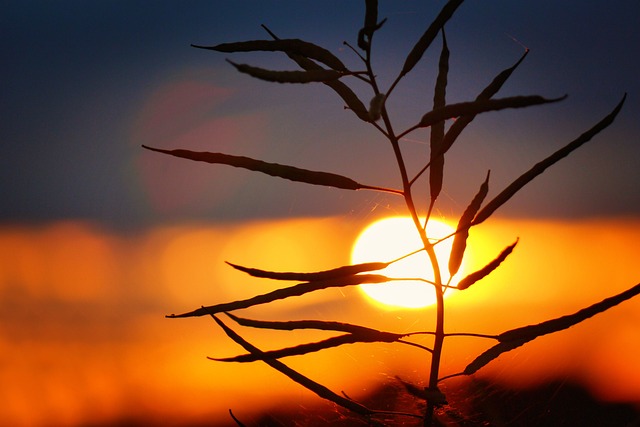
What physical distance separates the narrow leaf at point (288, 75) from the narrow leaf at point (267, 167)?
0.18 metres

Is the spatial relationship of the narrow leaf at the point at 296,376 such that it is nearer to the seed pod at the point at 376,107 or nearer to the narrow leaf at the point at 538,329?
the narrow leaf at the point at 538,329

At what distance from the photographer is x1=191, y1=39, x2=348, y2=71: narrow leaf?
150 centimetres

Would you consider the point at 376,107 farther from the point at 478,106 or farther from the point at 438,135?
the point at 438,135

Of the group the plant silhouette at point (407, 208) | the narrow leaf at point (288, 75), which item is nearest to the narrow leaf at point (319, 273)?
the plant silhouette at point (407, 208)

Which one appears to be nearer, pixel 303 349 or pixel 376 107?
pixel 376 107

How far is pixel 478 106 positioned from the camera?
131cm

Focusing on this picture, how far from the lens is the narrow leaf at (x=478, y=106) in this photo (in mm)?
1151

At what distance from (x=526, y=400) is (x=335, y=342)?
0.81m

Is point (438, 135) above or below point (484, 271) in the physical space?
above

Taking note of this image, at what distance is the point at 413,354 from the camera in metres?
2.21

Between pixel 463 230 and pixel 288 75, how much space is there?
1.70ft

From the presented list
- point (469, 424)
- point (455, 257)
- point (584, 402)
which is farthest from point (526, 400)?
point (455, 257)

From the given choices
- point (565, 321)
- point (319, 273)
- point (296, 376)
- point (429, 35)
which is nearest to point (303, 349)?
point (296, 376)

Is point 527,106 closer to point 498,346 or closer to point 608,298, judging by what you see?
point 608,298
